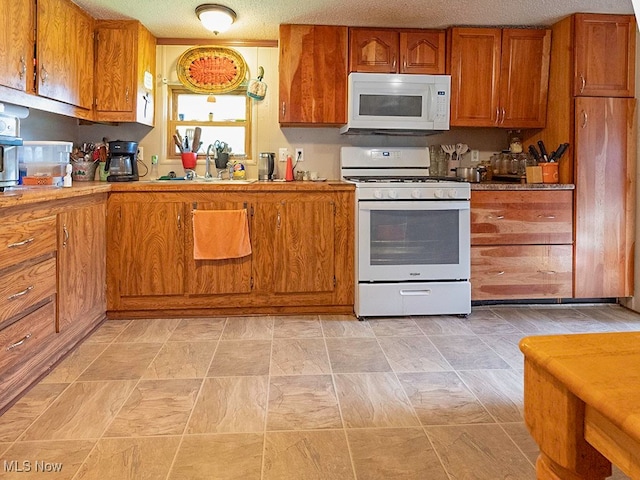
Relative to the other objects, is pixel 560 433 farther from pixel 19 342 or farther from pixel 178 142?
pixel 178 142

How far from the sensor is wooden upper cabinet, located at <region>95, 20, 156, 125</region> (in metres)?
3.37

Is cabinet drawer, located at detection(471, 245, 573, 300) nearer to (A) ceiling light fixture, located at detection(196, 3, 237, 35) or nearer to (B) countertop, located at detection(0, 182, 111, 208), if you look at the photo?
(A) ceiling light fixture, located at detection(196, 3, 237, 35)

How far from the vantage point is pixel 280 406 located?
201 centimetres

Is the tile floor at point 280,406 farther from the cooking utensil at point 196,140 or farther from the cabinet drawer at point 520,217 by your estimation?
the cooking utensil at point 196,140

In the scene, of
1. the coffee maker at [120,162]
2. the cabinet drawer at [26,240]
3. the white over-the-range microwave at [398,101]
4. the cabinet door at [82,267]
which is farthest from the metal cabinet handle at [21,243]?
the white over-the-range microwave at [398,101]

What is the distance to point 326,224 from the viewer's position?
3.31m

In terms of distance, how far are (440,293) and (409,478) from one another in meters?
1.89

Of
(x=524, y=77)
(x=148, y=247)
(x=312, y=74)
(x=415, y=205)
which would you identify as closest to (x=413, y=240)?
(x=415, y=205)

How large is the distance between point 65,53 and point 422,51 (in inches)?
93.7

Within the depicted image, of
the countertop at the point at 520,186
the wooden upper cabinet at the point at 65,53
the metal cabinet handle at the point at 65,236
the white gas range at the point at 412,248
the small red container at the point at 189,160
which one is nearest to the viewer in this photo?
the metal cabinet handle at the point at 65,236

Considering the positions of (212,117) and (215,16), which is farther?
(212,117)

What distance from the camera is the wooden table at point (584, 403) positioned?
0.52 m

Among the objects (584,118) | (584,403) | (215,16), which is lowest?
(584,403)

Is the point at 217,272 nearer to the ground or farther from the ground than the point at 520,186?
nearer to the ground
